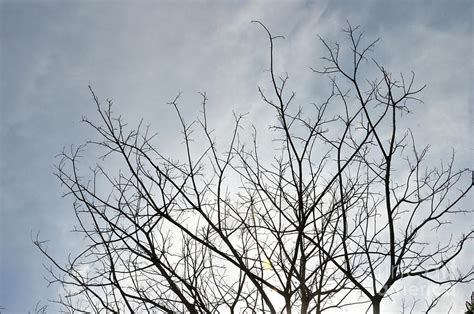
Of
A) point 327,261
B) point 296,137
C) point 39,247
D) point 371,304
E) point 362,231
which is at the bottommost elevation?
point 371,304

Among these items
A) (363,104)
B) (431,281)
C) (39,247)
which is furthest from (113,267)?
(431,281)

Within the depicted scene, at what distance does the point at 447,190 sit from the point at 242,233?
1.90 metres

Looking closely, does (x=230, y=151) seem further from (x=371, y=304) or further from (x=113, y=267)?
(x=371, y=304)

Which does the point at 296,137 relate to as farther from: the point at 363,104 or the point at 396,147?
the point at 396,147

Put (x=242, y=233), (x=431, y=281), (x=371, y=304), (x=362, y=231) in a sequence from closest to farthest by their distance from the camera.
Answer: (x=371, y=304), (x=431, y=281), (x=362, y=231), (x=242, y=233)

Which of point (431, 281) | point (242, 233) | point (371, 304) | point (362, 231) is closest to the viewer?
point (371, 304)

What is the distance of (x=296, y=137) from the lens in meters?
3.48

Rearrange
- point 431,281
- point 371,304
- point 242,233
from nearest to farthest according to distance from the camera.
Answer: point 371,304
point 431,281
point 242,233

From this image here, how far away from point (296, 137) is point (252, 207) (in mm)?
827

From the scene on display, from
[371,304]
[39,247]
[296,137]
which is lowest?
[371,304]

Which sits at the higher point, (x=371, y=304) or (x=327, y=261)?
(x=327, y=261)

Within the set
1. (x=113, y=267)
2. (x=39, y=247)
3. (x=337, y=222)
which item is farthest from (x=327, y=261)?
(x=39, y=247)

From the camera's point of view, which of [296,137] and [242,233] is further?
[242,233]

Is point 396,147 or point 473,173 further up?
point 396,147
